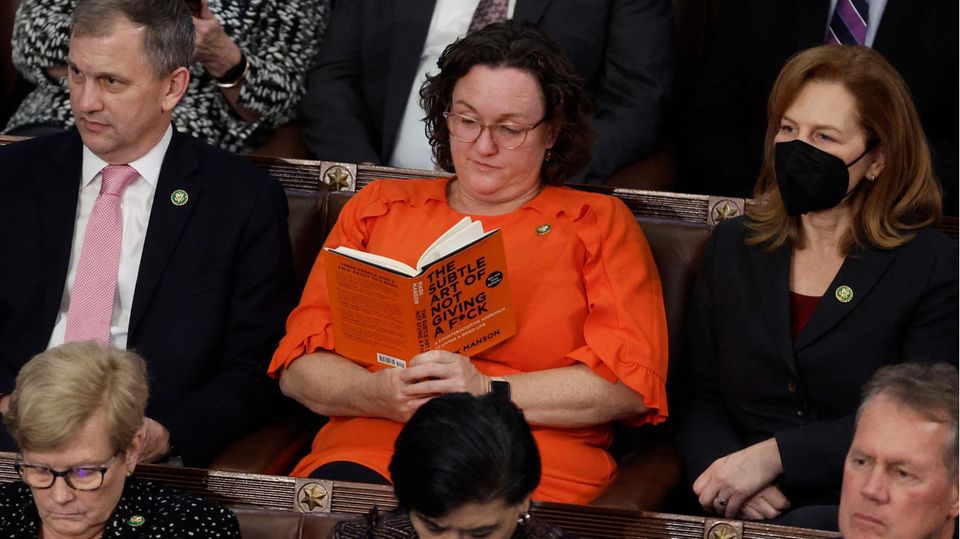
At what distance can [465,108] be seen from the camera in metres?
2.80

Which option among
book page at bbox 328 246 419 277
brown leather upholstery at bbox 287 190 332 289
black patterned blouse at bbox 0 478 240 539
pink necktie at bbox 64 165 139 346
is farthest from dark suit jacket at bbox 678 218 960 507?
pink necktie at bbox 64 165 139 346

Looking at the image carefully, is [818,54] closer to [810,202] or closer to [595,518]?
[810,202]

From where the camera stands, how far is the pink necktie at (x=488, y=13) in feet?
11.6

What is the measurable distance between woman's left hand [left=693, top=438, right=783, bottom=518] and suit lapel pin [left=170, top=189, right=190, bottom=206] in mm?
1118

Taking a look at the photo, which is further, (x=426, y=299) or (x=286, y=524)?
(x=426, y=299)

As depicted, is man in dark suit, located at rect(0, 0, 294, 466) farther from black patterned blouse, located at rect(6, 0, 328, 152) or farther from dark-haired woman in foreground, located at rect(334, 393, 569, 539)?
dark-haired woman in foreground, located at rect(334, 393, 569, 539)

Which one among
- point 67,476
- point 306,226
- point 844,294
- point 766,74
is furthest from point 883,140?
point 67,476

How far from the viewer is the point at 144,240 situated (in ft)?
9.31

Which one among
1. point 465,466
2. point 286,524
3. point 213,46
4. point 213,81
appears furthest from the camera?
point 213,81

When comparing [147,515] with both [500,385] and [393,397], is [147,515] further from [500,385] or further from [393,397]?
[500,385]

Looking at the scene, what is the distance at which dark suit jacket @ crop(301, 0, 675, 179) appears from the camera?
347cm

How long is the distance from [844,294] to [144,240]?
A: 1329 millimetres

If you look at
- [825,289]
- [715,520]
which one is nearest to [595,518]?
[715,520]

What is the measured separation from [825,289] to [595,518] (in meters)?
0.74
